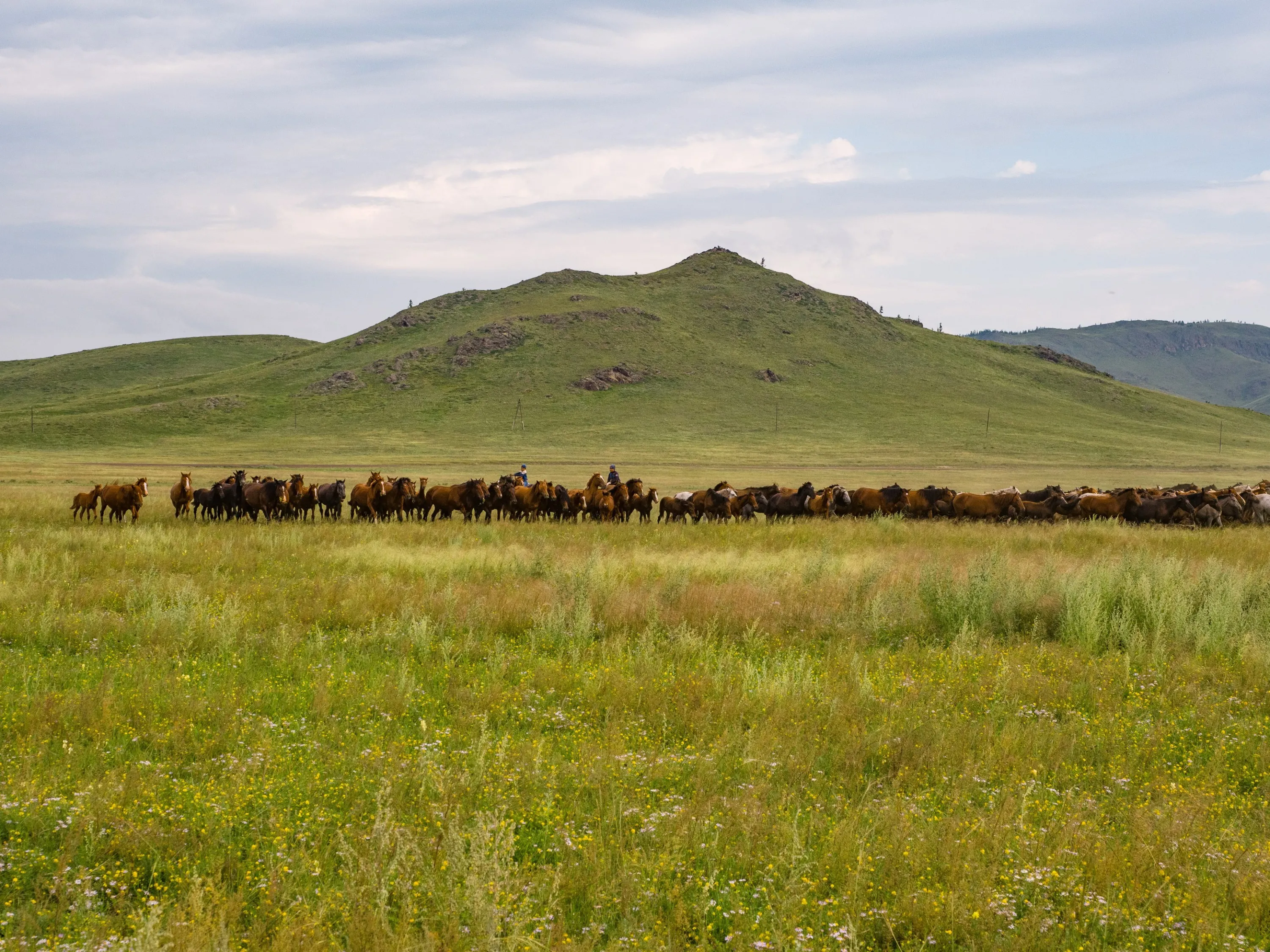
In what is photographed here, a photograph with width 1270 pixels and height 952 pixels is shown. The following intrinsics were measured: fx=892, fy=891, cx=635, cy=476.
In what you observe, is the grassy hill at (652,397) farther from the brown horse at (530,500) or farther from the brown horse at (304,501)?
the brown horse at (304,501)

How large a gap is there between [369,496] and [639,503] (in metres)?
8.29

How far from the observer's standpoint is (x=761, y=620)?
36.0 ft

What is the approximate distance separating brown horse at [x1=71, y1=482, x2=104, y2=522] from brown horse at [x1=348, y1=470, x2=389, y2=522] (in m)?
6.63

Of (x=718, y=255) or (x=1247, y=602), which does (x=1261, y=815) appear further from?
(x=718, y=255)

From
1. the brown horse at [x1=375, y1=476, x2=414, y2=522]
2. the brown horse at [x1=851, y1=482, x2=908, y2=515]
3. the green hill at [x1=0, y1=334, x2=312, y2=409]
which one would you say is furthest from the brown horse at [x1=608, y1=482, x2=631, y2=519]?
the green hill at [x1=0, y1=334, x2=312, y2=409]

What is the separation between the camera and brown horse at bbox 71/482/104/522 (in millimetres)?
24516

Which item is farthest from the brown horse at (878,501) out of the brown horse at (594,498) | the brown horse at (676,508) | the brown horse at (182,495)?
the brown horse at (182,495)

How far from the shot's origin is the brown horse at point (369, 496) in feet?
85.3

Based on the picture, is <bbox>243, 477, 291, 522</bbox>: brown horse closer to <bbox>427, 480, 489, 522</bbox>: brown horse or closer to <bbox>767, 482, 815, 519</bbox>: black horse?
<bbox>427, 480, 489, 522</bbox>: brown horse

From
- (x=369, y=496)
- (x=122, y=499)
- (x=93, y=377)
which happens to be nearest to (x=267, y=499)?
(x=369, y=496)

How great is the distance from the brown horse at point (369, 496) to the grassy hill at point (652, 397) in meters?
42.6

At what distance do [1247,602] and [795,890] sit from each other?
34.9 feet

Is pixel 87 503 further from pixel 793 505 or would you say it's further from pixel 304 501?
pixel 793 505

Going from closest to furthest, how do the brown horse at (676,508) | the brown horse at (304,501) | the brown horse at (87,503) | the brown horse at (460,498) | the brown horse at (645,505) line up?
the brown horse at (87,503) < the brown horse at (304,501) < the brown horse at (460,498) < the brown horse at (645,505) < the brown horse at (676,508)
